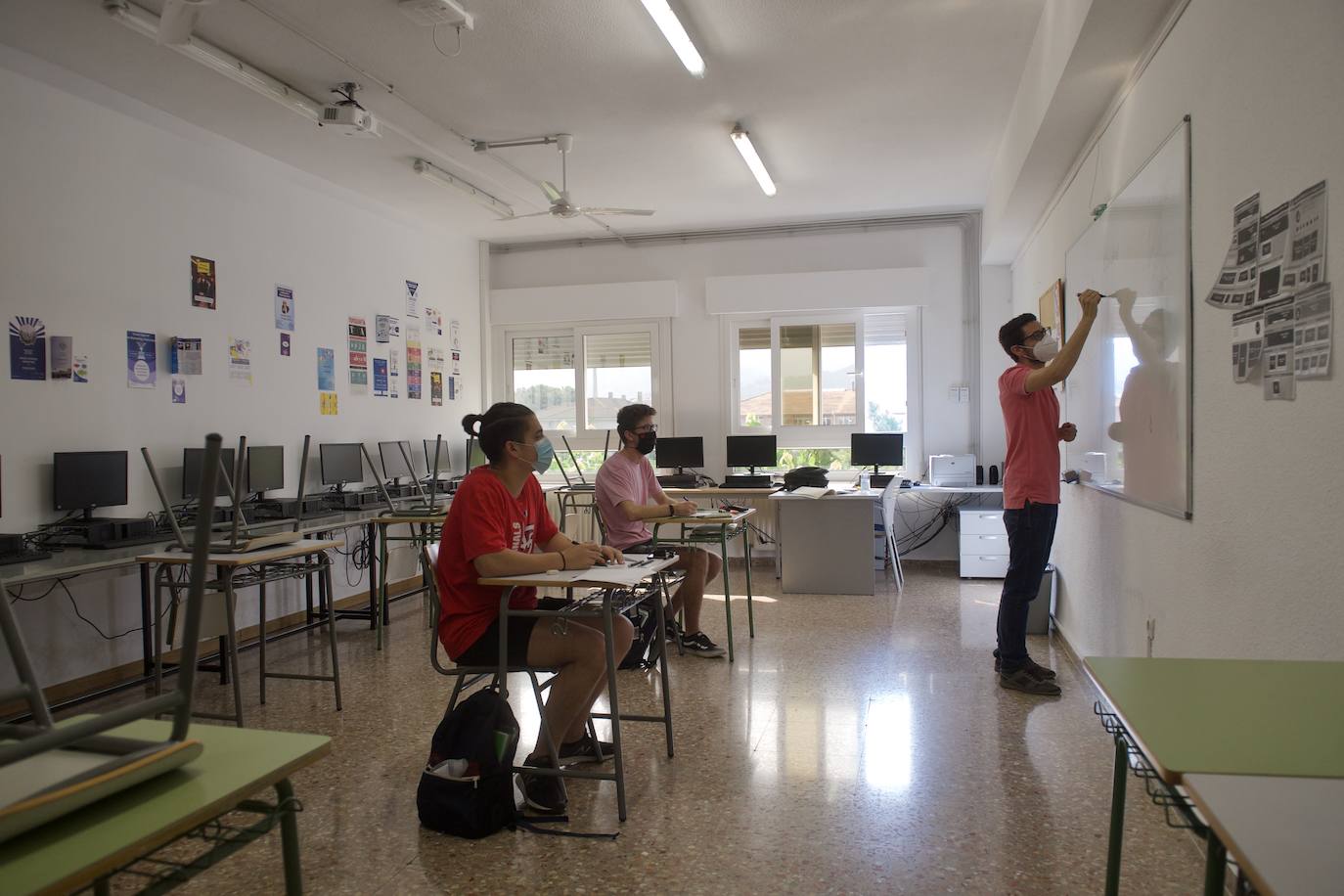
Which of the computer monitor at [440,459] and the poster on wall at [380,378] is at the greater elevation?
the poster on wall at [380,378]

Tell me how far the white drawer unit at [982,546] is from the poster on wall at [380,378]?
15.3ft

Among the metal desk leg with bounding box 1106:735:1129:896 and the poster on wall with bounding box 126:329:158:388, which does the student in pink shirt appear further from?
the metal desk leg with bounding box 1106:735:1129:896

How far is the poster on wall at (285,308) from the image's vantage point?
18.0 feet

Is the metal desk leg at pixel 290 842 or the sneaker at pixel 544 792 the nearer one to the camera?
the metal desk leg at pixel 290 842

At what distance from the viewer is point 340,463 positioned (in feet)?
18.9

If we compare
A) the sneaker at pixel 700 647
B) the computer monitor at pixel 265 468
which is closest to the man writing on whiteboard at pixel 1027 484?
the sneaker at pixel 700 647

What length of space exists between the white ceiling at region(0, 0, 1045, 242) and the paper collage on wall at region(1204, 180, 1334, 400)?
2.16 m

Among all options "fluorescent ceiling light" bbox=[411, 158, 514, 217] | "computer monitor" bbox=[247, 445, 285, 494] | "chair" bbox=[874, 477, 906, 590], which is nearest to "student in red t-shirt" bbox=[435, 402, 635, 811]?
"computer monitor" bbox=[247, 445, 285, 494]

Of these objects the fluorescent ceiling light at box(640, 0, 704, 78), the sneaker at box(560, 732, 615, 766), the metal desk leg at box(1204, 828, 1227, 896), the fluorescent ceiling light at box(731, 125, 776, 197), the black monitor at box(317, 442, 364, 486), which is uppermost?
the fluorescent ceiling light at box(731, 125, 776, 197)

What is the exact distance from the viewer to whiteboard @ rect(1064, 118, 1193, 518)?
2598 mm

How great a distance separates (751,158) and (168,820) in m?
5.24

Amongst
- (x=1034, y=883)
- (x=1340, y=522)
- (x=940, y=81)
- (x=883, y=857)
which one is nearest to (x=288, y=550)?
(x=883, y=857)

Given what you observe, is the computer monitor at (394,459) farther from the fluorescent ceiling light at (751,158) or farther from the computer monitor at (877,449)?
the computer monitor at (877,449)

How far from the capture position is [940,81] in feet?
14.8
